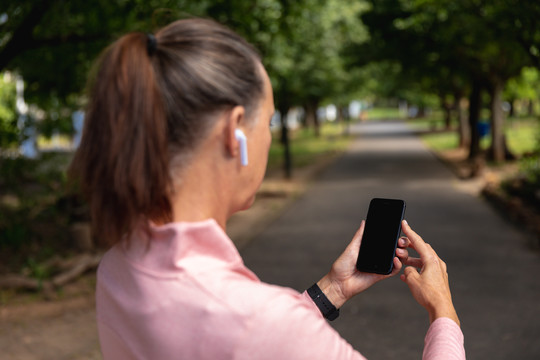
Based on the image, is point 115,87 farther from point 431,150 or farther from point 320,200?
point 431,150

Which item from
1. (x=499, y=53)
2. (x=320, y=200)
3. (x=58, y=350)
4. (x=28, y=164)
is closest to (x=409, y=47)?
(x=499, y=53)

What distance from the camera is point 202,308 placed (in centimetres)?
101

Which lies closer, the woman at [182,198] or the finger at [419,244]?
the woman at [182,198]

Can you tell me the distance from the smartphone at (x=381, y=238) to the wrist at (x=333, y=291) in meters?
0.11

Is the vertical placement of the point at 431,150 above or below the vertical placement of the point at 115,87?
below

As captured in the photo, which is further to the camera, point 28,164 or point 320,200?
point 320,200

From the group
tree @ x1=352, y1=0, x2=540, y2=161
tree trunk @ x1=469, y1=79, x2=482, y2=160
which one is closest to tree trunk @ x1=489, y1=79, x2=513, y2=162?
tree @ x1=352, y1=0, x2=540, y2=161

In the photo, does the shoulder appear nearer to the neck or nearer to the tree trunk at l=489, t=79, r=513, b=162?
the neck

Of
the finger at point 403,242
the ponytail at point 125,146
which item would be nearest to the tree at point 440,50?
the finger at point 403,242

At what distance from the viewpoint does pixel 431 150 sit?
27516mm

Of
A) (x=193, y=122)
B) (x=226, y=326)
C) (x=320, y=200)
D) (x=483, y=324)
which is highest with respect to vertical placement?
(x=193, y=122)

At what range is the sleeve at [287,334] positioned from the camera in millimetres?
998

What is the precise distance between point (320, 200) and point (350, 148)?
58.5ft

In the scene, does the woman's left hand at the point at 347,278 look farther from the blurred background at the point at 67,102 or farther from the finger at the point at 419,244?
the blurred background at the point at 67,102
